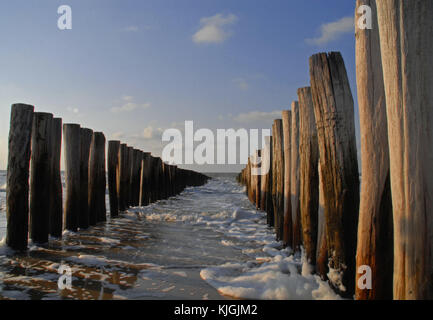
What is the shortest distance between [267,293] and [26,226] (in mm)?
3006

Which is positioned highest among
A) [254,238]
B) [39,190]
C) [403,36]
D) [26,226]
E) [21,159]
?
[403,36]

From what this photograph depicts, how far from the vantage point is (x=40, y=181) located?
430 centimetres

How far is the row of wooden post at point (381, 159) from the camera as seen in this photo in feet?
5.61

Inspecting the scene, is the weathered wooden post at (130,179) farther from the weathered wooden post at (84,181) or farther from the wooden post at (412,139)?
the wooden post at (412,139)

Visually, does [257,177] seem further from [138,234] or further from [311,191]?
[311,191]

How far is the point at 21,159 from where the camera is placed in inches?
154

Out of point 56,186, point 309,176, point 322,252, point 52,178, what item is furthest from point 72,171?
point 322,252

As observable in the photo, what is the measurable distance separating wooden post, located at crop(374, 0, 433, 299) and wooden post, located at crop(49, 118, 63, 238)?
4188 mm

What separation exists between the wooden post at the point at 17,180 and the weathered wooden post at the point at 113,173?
322 centimetres

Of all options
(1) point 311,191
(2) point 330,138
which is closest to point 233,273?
(1) point 311,191

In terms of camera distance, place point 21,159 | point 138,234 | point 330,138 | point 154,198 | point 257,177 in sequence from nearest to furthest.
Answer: point 330,138 < point 21,159 < point 138,234 < point 257,177 < point 154,198

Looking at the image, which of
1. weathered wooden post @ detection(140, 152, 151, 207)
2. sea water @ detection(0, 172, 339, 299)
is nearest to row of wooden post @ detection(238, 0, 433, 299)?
sea water @ detection(0, 172, 339, 299)

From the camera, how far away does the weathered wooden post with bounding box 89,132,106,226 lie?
6036 mm

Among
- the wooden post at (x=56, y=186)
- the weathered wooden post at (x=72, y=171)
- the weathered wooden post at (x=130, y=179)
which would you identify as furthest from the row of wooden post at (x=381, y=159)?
the weathered wooden post at (x=130, y=179)
